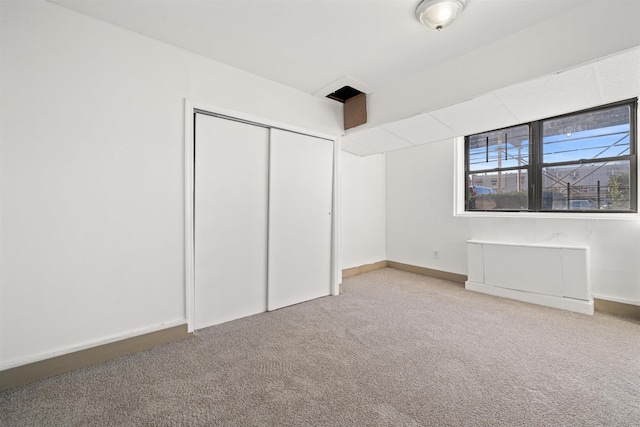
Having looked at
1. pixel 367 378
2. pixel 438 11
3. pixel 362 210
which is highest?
pixel 438 11

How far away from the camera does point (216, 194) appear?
101 inches

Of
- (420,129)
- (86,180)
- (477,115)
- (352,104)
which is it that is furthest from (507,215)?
(86,180)

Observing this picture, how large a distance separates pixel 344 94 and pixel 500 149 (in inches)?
92.9

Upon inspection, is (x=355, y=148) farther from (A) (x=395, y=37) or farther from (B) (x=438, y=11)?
(B) (x=438, y=11)

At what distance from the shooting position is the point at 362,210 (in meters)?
4.50

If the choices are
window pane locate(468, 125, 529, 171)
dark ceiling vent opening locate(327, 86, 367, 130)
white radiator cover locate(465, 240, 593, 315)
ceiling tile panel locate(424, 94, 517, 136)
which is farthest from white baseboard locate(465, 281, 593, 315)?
dark ceiling vent opening locate(327, 86, 367, 130)

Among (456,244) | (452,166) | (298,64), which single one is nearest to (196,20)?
(298,64)

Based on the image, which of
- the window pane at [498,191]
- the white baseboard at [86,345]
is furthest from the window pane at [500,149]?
the white baseboard at [86,345]

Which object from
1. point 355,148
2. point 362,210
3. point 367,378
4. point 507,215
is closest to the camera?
point 367,378

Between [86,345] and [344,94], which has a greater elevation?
[344,94]

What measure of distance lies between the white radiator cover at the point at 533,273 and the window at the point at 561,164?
2.07 ft

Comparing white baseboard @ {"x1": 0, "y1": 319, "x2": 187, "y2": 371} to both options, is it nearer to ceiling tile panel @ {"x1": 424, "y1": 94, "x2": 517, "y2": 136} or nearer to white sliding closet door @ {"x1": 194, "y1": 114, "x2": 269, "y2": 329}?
white sliding closet door @ {"x1": 194, "y1": 114, "x2": 269, "y2": 329}

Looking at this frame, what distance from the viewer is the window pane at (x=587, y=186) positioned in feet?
9.40

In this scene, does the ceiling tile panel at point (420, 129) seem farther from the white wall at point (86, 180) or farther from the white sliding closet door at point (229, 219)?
the white wall at point (86, 180)
